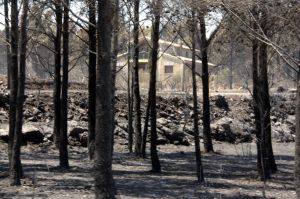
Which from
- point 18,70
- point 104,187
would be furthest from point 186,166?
point 104,187

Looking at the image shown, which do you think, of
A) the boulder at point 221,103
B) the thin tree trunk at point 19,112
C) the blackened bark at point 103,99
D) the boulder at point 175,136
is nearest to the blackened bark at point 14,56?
the thin tree trunk at point 19,112

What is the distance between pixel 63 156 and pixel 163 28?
4705 mm

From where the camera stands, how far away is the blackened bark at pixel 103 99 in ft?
24.9

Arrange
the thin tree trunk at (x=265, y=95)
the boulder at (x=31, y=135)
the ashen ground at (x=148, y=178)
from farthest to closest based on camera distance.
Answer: the boulder at (x=31, y=135), the thin tree trunk at (x=265, y=95), the ashen ground at (x=148, y=178)

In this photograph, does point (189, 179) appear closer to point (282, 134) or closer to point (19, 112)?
point (19, 112)

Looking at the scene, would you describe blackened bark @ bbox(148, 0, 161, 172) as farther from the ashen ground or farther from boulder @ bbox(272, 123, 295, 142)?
boulder @ bbox(272, 123, 295, 142)

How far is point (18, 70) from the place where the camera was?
1359 cm

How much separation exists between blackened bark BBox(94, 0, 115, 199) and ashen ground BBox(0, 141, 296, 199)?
4727 mm

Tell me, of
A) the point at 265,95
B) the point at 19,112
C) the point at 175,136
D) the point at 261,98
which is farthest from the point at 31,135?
the point at 261,98

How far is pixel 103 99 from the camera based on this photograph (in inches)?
298

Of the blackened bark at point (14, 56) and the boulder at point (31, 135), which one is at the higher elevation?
the blackened bark at point (14, 56)

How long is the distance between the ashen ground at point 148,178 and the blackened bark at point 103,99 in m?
4.73

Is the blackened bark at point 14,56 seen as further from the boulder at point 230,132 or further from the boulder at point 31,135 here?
the boulder at point 230,132

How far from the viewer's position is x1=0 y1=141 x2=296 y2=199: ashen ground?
520 inches
